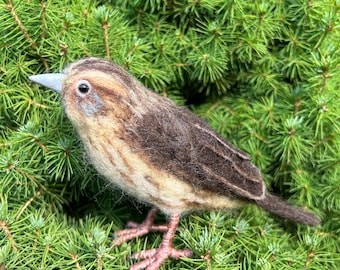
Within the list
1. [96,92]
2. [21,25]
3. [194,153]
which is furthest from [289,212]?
[21,25]

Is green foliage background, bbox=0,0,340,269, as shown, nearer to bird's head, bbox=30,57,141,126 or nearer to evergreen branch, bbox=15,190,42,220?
evergreen branch, bbox=15,190,42,220

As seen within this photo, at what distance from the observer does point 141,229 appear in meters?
1.10

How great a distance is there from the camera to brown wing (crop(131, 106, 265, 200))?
3.09 feet

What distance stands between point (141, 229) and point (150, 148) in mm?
241

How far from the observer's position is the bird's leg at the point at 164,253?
100cm

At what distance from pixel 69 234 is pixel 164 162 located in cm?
25

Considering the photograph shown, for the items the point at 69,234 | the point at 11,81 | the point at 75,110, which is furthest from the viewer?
the point at 11,81

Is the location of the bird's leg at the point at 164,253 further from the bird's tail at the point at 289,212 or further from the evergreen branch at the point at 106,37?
the evergreen branch at the point at 106,37

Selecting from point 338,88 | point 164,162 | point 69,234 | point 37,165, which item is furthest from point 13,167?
point 338,88

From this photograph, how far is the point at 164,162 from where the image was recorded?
0.95 m

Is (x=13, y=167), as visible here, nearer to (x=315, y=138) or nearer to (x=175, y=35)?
(x=175, y=35)

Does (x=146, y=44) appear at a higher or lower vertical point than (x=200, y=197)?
higher

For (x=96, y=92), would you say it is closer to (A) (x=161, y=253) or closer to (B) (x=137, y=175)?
(B) (x=137, y=175)

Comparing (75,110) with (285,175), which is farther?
(285,175)
